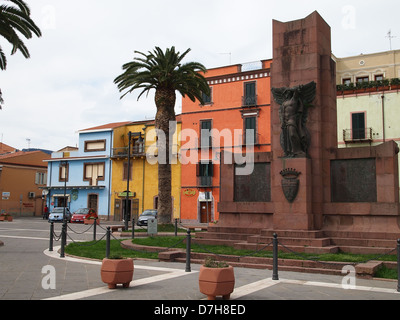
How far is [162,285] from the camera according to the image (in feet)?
30.1

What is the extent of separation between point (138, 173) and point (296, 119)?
32.5 meters

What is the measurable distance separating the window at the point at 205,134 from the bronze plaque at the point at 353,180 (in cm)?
2668

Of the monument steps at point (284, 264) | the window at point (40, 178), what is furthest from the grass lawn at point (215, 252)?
the window at point (40, 178)

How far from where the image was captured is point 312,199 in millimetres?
14484

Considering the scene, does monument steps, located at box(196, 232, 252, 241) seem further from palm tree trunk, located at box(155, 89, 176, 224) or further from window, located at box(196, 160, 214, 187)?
window, located at box(196, 160, 214, 187)

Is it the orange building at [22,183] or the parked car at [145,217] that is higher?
the orange building at [22,183]

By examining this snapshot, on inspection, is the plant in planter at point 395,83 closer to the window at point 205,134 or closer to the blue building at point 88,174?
the window at point 205,134

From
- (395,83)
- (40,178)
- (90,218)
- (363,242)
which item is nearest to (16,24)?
(363,242)

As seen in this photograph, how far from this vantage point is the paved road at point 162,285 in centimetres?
807

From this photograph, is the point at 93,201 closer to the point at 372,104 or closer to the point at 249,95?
the point at 249,95

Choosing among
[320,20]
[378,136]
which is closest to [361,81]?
[378,136]

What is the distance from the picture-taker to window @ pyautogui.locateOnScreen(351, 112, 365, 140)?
34500 mm
